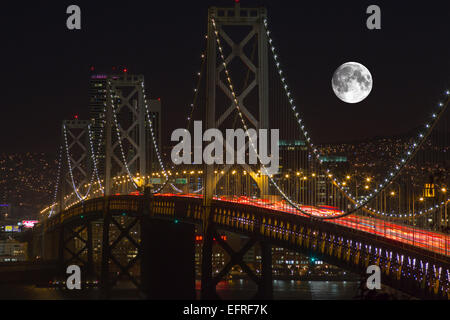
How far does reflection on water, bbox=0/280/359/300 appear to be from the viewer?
64750 mm

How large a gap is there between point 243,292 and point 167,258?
26.8m

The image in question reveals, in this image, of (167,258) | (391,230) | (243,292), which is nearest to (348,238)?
(391,230)

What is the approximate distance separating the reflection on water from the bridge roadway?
72.0 feet

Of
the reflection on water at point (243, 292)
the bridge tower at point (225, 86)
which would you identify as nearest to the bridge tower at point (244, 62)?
the bridge tower at point (225, 86)

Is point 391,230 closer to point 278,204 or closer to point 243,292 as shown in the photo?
point 278,204

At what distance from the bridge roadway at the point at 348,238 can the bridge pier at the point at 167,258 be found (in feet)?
16.9

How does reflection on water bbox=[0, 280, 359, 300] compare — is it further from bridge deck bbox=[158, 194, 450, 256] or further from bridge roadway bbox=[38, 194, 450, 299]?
bridge deck bbox=[158, 194, 450, 256]

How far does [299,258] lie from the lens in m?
95.4

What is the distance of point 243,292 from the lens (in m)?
73.9

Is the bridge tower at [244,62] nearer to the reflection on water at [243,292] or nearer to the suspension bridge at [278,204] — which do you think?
the suspension bridge at [278,204]

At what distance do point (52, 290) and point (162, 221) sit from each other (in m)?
25.5
